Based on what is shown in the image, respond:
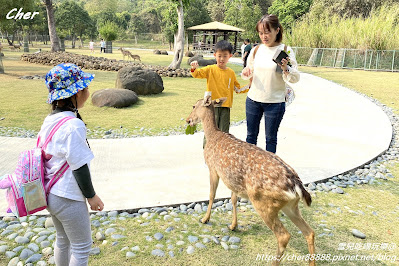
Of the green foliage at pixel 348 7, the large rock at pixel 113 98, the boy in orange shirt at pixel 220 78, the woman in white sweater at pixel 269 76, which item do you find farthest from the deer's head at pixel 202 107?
the green foliage at pixel 348 7

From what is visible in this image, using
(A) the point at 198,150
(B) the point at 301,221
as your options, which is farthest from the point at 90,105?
(B) the point at 301,221

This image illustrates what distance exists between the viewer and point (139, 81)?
36.2 ft

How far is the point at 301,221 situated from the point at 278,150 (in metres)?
3.06

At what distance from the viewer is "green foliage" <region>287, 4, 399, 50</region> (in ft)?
73.4

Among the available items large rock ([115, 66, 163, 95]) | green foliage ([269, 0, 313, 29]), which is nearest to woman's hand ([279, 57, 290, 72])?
large rock ([115, 66, 163, 95])

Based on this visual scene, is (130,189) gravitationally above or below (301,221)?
below

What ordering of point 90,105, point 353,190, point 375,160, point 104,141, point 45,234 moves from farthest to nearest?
point 90,105 → point 104,141 → point 375,160 → point 353,190 → point 45,234

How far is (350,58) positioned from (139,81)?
19.5 m

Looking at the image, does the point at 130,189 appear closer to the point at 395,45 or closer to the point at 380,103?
the point at 380,103

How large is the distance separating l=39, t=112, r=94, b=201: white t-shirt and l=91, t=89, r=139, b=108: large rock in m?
7.25

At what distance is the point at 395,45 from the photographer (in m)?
22.1

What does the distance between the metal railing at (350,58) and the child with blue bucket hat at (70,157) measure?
25125 mm

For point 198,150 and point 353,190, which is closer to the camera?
point 353,190

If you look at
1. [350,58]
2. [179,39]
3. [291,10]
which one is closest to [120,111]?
[179,39]
